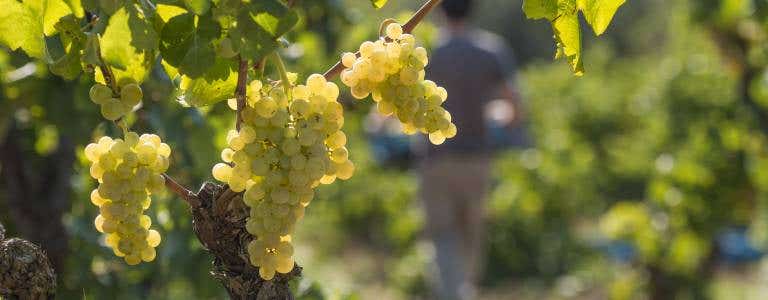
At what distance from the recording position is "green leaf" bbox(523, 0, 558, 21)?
143 centimetres

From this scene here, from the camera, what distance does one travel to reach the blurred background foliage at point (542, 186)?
2.90 metres

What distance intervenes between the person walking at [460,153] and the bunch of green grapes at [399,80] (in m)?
3.96

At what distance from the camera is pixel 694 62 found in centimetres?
660

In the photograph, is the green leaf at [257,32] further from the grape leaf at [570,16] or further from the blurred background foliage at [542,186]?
the blurred background foliage at [542,186]

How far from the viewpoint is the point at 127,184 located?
1313mm

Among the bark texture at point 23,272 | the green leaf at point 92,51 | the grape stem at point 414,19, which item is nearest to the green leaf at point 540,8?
the grape stem at point 414,19

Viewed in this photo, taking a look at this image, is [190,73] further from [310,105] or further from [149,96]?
[149,96]

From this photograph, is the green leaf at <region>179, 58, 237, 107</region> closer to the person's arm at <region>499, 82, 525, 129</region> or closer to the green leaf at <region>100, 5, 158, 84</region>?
the green leaf at <region>100, 5, 158, 84</region>

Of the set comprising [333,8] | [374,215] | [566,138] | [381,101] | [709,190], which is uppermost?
[381,101]

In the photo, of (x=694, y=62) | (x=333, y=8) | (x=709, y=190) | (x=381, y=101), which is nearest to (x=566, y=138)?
(x=694, y=62)

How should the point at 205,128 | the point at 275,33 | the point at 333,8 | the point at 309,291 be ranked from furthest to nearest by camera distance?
the point at 333,8
the point at 205,128
the point at 309,291
the point at 275,33

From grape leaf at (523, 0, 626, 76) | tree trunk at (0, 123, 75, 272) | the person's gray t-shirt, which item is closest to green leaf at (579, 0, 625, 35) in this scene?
grape leaf at (523, 0, 626, 76)

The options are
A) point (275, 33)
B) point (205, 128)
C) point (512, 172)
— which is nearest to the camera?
point (275, 33)

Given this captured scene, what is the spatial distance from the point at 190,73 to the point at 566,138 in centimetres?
821
